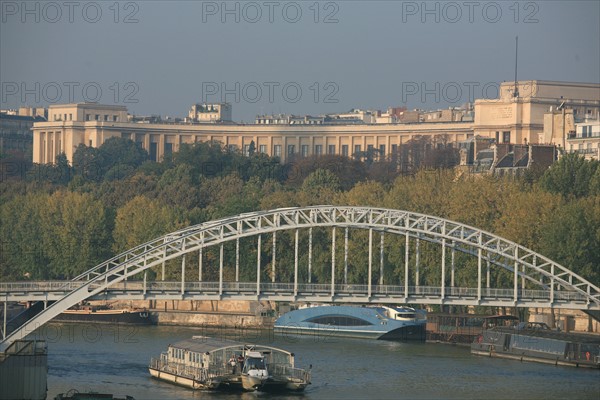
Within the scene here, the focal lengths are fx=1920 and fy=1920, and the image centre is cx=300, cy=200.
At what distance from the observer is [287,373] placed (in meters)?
58.0

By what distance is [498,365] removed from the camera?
65062 millimetres

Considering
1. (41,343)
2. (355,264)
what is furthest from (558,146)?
(41,343)

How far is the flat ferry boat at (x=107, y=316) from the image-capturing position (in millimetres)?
82188

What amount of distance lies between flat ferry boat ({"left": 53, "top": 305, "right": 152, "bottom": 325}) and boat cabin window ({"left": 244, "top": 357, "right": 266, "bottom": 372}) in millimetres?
24909

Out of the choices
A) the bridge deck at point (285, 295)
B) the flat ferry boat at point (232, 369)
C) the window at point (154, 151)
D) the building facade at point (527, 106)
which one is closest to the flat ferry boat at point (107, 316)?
the bridge deck at point (285, 295)

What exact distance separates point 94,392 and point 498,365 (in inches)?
662

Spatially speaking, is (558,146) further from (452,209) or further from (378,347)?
(378,347)

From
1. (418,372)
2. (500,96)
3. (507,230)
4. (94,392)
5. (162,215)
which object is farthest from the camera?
(500,96)

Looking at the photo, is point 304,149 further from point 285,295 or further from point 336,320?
point 285,295

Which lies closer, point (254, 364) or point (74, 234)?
point (254, 364)

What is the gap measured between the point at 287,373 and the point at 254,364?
44.7 inches

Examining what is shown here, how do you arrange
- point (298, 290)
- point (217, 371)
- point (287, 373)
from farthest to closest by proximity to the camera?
point (298, 290)
point (217, 371)
point (287, 373)

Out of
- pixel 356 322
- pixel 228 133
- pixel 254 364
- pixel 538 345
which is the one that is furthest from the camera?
pixel 228 133

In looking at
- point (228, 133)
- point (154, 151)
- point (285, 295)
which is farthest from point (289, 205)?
point (228, 133)
